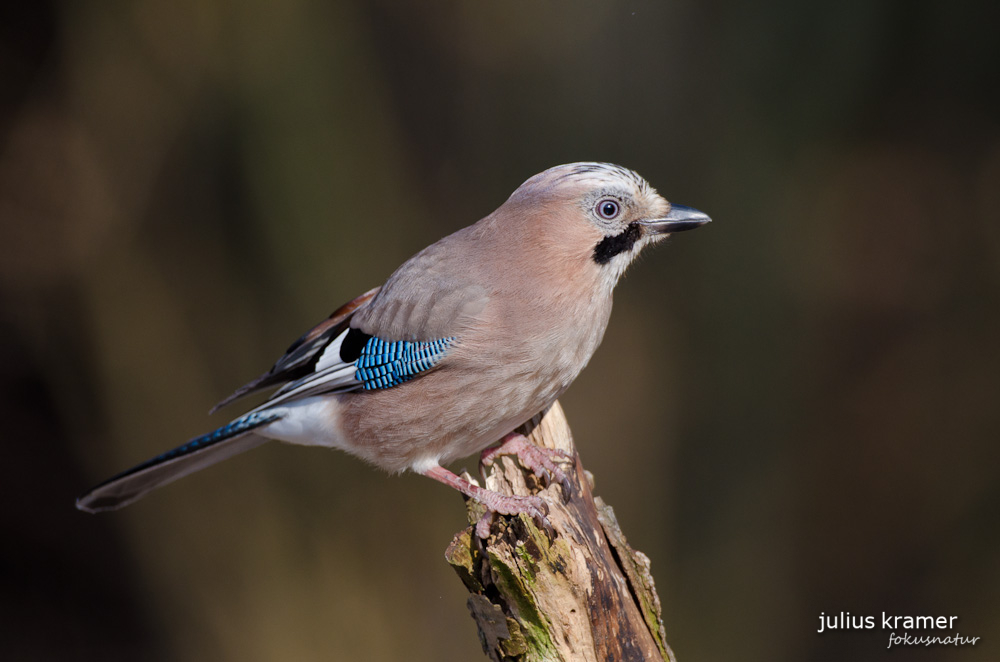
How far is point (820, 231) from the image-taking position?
15.4 feet

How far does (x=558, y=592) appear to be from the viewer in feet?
7.32

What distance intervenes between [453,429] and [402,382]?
233 millimetres

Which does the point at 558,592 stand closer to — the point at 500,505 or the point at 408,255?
the point at 500,505

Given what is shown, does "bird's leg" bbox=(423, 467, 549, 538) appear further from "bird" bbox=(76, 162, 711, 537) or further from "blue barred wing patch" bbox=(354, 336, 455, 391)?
"blue barred wing patch" bbox=(354, 336, 455, 391)

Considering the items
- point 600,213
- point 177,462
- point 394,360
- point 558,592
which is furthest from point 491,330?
point 177,462

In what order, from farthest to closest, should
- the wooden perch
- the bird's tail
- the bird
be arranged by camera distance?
the bird's tail, the bird, the wooden perch

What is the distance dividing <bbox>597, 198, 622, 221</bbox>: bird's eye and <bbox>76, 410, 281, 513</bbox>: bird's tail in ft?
4.38

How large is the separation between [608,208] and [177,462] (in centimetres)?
175

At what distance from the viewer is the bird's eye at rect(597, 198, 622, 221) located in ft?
8.48

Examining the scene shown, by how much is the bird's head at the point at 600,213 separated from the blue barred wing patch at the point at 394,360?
0.48 m

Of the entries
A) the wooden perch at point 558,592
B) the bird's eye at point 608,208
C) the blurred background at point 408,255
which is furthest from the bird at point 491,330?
the blurred background at point 408,255

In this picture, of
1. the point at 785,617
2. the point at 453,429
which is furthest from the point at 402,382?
the point at 785,617

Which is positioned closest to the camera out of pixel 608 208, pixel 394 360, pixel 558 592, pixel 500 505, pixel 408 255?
pixel 558 592

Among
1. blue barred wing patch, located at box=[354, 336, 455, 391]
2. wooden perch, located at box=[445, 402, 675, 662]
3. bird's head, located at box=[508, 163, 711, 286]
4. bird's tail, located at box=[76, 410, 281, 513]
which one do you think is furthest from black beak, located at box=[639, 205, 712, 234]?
bird's tail, located at box=[76, 410, 281, 513]
